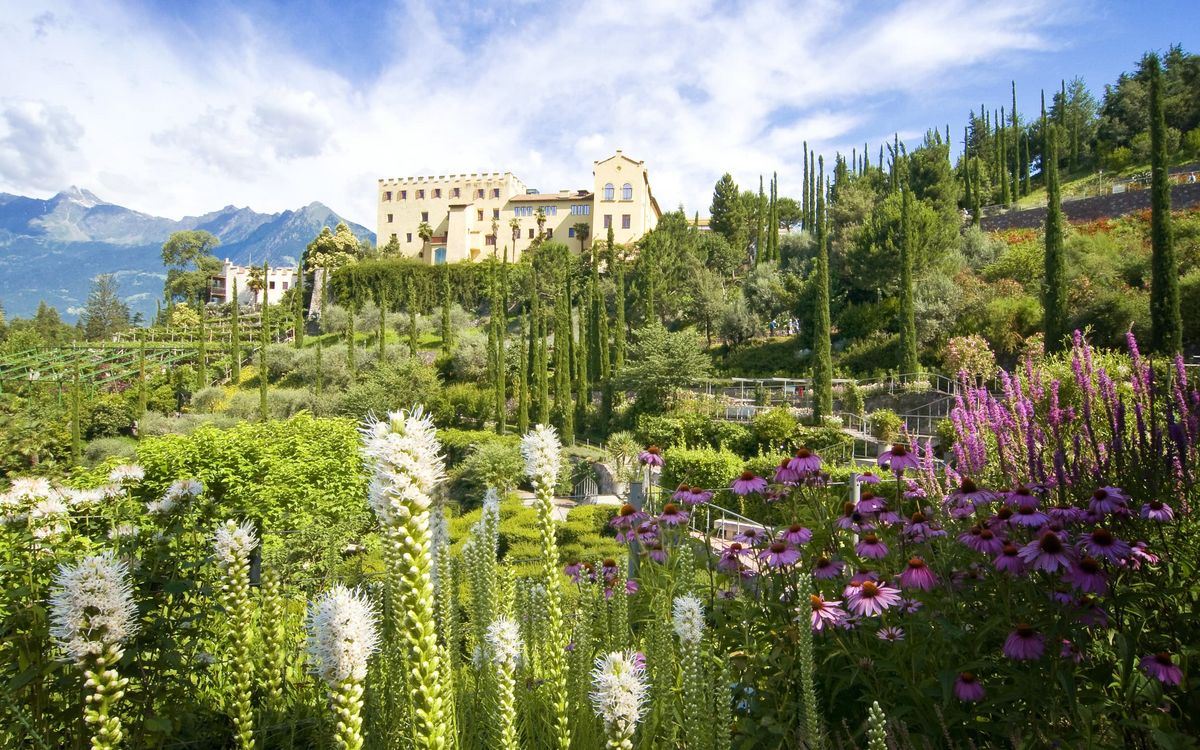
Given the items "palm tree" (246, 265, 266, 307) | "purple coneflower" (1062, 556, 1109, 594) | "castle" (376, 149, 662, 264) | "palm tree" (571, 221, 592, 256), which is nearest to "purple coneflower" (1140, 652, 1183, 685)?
"purple coneflower" (1062, 556, 1109, 594)

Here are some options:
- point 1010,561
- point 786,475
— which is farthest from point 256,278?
point 1010,561

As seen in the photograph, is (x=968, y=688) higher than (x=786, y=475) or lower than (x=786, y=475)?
lower

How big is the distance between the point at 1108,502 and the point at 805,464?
1.12m

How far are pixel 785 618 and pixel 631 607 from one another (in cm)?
86

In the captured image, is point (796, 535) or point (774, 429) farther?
point (774, 429)

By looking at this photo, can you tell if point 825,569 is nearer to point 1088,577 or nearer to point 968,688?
point 968,688

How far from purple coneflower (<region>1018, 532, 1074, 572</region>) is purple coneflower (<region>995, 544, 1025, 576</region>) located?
4cm

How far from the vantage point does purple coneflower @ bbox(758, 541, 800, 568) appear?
2639 mm

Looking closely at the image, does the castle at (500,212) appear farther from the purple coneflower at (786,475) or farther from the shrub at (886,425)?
the purple coneflower at (786,475)

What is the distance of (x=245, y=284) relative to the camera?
210 feet

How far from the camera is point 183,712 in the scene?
8.63 ft

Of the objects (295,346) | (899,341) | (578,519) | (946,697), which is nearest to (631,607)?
(946,697)

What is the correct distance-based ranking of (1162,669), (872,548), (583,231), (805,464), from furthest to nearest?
(583,231)
(805,464)
(872,548)
(1162,669)

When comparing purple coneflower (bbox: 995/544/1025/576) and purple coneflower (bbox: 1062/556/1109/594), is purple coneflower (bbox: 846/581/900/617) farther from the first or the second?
purple coneflower (bbox: 1062/556/1109/594)
